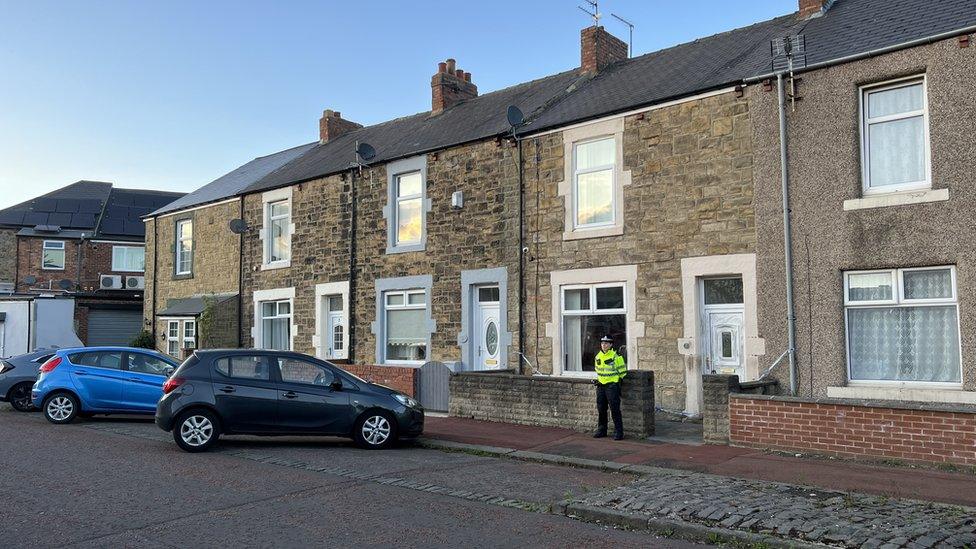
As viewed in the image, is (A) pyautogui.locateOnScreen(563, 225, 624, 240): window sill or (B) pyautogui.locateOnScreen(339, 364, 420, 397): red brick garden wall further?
(B) pyautogui.locateOnScreen(339, 364, 420, 397): red brick garden wall

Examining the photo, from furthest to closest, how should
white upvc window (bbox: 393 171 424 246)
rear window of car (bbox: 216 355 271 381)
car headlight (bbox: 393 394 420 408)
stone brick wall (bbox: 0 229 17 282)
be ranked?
1. stone brick wall (bbox: 0 229 17 282)
2. white upvc window (bbox: 393 171 424 246)
3. car headlight (bbox: 393 394 420 408)
4. rear window of car (bbox: 216 355 271 381)

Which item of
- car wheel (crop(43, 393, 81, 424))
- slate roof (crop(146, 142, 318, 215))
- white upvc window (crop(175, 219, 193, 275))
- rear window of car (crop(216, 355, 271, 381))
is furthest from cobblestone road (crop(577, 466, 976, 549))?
white upvc window (crop(175, 219, 193, 275))

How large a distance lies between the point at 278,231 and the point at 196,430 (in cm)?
1199

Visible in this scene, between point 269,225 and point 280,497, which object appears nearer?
point 280,497

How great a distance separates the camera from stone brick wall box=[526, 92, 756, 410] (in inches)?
524

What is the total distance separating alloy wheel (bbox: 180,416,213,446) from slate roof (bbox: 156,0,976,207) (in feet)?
27.8

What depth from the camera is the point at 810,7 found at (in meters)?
15.2

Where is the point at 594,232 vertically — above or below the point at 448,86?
below

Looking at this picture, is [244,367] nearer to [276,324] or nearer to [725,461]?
[725,461]

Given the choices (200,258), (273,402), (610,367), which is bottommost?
(273,402)

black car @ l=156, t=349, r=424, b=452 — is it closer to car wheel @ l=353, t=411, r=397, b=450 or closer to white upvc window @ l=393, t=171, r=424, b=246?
car wheel @ l=353, t=411, r=397, b=450

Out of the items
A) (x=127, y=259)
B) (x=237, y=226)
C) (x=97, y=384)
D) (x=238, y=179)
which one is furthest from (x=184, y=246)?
(x=127, y=259)

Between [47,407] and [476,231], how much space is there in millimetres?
8721

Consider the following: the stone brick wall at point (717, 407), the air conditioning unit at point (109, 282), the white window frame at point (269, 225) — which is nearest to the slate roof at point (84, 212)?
the air conditioning unit at point (109, 282)
